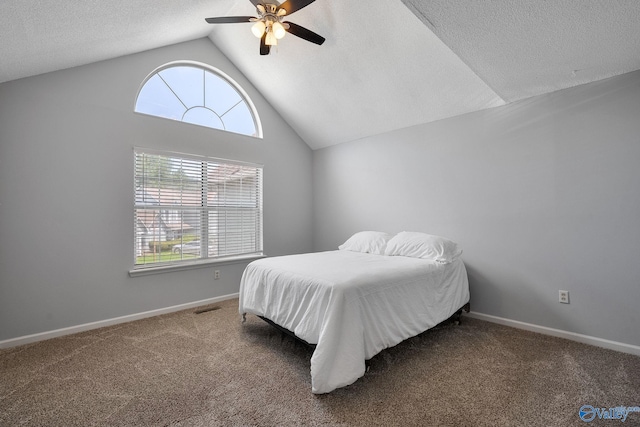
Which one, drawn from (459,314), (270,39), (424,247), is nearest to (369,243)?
(424,247)

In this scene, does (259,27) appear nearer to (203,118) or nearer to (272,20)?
(272,20)

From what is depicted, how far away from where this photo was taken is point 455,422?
153 centimetres

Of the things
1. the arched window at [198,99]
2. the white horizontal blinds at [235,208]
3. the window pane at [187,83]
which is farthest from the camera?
the white horizontal blinds at [235,208]

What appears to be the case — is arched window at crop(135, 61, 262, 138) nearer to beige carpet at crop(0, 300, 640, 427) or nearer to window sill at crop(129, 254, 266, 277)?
window sill at crop(129, 254, 266, 277)

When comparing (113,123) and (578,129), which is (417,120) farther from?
(113,123)

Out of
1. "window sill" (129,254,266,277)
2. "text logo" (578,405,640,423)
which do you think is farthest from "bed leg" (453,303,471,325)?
"window sill" (129,254,266,277)

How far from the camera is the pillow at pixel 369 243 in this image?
11.0ft

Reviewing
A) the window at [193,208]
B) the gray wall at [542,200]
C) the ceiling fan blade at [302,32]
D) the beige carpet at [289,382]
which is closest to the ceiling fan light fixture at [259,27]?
the ceiling fan blade at [302,32]

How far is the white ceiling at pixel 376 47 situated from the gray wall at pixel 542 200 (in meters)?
0.24

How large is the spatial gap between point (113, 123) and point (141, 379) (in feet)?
8.33

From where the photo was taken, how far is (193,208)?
3607 millimetres

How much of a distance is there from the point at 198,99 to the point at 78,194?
1.81 metres

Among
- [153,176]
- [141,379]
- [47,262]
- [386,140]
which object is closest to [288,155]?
[386,140]

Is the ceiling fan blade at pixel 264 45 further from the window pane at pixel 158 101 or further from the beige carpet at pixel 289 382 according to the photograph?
the beige carpet at pixel 289 382
